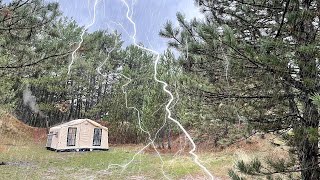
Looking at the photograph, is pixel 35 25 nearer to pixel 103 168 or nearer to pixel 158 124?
pixel 103 168

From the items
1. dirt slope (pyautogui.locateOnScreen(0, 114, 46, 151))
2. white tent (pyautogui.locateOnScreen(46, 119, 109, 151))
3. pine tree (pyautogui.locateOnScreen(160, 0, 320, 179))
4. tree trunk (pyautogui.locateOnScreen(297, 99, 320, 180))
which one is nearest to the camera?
pine tree (pyautogui.locateOnScreen(160, 0, 320, 179))

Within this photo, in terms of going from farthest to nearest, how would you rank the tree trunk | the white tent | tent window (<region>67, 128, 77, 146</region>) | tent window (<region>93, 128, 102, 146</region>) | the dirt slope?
the dirt slope
tent window (<region>93, 128, 102, 146</region>)
tent window (<region>67, 128, 77, 146</region>)
the white tent
the tree trunk

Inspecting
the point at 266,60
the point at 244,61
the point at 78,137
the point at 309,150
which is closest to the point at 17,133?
the point at 78,137

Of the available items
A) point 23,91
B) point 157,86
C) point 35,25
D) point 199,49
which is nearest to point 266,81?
point 199,49

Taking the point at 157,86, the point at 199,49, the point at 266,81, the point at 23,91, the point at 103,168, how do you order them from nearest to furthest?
the point at 266,81
the point at 199,49
the point at 103,168
the point at 157,86
the point at 23,91

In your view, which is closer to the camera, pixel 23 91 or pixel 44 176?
pixel 44 176

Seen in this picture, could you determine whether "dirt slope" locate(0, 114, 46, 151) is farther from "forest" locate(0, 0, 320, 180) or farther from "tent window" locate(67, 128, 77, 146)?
"forest" locate(0, 0, 320, 180)

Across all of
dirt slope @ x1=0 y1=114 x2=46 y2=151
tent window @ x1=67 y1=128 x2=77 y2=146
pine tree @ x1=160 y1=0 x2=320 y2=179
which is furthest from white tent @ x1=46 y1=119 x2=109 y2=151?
pine tree @ x1=160 y1=0 x2=320 y2=179

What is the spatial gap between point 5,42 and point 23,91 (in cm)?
2681

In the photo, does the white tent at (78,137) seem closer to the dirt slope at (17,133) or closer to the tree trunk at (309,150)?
the dirt slope at (17,133)

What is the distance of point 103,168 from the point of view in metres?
13.0

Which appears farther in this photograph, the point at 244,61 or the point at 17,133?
the point at 17,133

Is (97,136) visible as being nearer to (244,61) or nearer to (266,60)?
(244,61)

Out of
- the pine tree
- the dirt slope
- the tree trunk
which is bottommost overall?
the tree trunk
